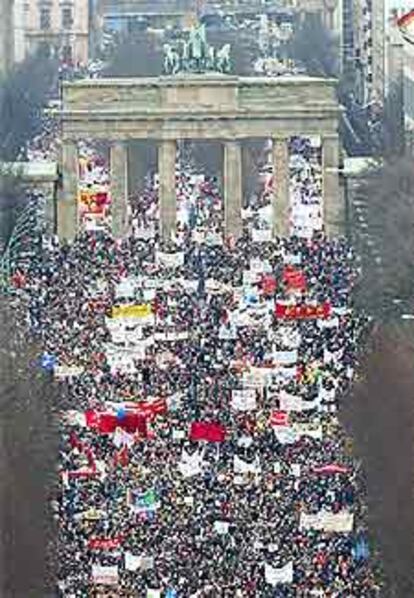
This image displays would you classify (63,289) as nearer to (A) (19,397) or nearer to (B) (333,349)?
(B) (333,349)

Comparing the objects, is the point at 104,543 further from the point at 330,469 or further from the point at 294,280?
the point at 294,280

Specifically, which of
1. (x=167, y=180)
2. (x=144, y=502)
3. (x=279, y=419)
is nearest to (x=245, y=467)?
(x=144, y=502)

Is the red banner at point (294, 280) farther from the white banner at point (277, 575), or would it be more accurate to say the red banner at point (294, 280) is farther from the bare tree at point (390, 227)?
the white banner at point (277, 575)

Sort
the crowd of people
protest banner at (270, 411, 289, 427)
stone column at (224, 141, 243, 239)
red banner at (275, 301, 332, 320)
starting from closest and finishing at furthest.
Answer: the crowd of people
protest banner at (270, 411, 289, 427)
red banner at (275, 301, 332, 320)
stone column at (224, 141, 243, 239)

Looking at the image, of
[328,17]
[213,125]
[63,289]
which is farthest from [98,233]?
[328,17]

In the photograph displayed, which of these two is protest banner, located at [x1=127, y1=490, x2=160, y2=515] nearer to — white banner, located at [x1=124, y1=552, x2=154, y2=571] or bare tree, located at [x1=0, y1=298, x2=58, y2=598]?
bare tree, located at [x1=0, y1=298, x2=58, y2=598]

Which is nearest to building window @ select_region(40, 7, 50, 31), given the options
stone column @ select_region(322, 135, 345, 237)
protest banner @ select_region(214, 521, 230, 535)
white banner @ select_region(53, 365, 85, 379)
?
stone column @ select_region(322, 135, 345, 237)

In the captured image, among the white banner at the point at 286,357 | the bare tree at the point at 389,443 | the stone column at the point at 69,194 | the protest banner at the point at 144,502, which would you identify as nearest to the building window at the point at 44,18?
the stone column at the point at 69,194
